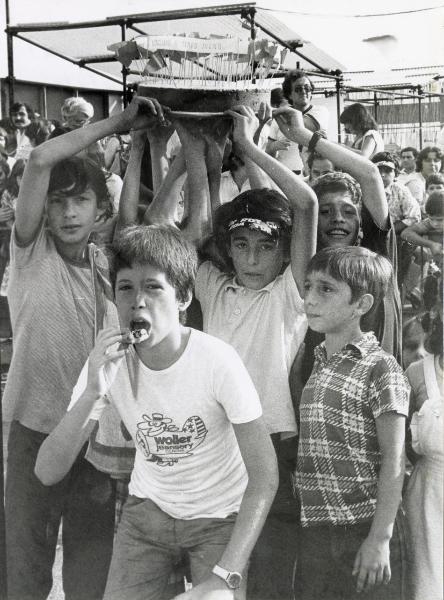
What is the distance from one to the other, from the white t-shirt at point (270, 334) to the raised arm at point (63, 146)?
50cm

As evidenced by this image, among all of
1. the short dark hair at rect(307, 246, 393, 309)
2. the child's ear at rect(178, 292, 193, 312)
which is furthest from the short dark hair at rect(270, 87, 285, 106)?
the child's ear at rect(178, 292, 193, 312)

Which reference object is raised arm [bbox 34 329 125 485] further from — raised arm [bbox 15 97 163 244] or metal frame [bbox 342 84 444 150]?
metal frame [bbox 342 84 444 150]

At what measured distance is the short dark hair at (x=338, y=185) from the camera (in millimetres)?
2398

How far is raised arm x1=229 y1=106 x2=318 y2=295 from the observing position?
2.38 metres

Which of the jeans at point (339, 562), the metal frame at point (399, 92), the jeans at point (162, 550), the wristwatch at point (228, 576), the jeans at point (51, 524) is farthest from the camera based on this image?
the jeans at point (51, 524)

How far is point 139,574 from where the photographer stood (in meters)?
2.28

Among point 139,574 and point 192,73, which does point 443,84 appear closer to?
point 192,73

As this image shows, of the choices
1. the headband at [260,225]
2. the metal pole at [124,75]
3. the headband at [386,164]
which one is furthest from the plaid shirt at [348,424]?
the metal pole at [124,75]

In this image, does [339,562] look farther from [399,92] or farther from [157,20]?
[157,20]

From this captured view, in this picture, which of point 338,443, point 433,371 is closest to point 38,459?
point 338,443

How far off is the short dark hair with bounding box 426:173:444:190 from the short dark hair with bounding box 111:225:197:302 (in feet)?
Result: 2.30

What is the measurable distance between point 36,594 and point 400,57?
6.56 ft

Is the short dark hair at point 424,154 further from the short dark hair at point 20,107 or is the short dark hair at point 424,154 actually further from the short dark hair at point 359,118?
the short dark hair at point 20,107

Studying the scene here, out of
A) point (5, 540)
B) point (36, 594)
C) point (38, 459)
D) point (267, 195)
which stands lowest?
point (36, 594)
